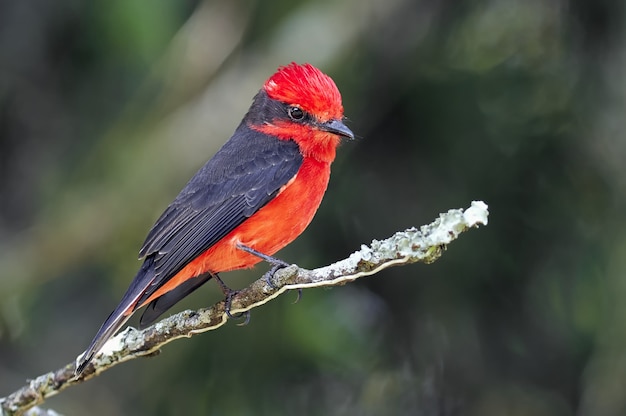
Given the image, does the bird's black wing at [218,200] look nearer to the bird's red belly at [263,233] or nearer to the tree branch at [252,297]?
the bird's red belly at [263,233]

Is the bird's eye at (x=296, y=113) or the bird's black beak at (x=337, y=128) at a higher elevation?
the bird's eye at (x=296, y=113)

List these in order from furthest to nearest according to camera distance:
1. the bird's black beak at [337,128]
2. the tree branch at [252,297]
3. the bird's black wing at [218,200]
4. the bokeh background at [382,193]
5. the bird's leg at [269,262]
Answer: the bokeh background at [382,193] < the bird's black beak at [337,128] < the bird's black wing at [218,200] < the bird's leg at [269,262] < the tree branch at [252,297]

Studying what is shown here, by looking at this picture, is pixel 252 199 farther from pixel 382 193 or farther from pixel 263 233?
pixel 382 193

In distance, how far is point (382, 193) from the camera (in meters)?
6.17

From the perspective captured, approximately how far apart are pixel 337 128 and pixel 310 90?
0.74 feet

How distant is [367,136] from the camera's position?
634 centimetres

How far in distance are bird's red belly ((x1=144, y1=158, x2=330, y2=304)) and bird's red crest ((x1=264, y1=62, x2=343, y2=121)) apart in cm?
40

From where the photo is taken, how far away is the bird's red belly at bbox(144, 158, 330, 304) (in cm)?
454

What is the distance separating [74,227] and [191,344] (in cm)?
92

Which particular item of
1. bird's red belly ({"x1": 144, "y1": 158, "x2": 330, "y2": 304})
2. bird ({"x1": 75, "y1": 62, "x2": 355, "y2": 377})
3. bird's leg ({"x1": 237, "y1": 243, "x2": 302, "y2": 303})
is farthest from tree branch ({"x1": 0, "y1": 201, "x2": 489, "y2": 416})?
bird's red belly ({"x1": 144, "y1": 158, "x2": 330, "y2": 304})

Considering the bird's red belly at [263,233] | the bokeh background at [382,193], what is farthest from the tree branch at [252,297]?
the bokeh background at [382,193]

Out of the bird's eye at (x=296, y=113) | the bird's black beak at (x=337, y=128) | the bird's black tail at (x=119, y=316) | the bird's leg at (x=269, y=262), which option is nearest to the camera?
the bird's leg at (x=269, y=262)

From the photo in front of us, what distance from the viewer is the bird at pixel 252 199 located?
4496 mm

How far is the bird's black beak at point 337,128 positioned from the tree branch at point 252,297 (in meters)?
1.05
